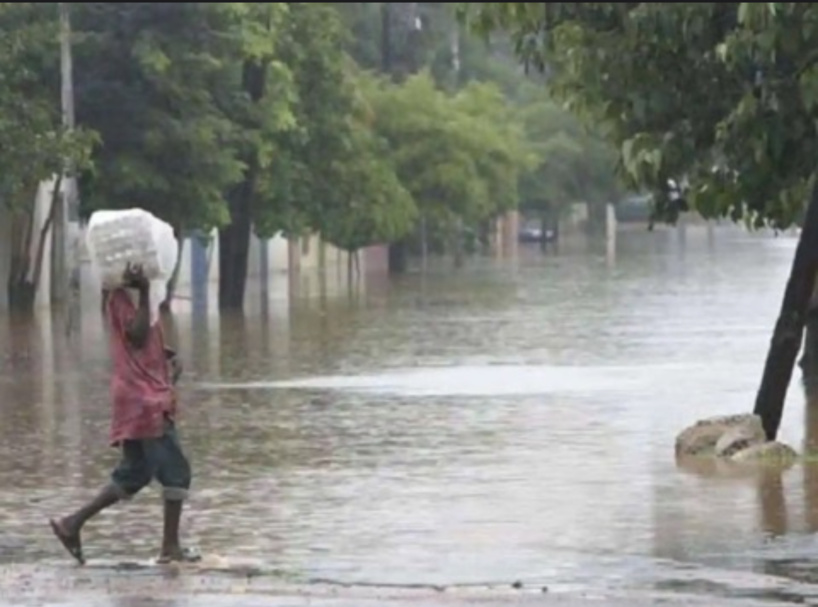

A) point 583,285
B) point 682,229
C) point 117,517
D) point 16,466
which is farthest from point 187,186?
point 682,229

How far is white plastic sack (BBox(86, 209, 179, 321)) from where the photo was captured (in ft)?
41.5

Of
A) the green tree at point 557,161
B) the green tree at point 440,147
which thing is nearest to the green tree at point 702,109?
the green tree at point 440,147

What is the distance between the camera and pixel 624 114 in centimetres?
1902

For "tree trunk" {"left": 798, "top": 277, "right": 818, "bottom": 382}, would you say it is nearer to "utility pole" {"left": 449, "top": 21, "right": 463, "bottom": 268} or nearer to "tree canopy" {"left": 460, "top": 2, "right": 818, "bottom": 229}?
"tree canopy" {"left": 460, "top": 2, "right": 818, "bottom": 229}

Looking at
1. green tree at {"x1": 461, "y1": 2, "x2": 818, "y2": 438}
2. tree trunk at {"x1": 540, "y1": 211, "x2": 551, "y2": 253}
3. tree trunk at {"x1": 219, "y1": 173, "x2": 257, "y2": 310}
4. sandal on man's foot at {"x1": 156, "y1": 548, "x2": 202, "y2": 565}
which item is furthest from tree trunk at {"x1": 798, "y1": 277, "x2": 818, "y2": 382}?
tree trunk at {"x1": 540, "y1": 211, "x2": 551, "y2": 253}

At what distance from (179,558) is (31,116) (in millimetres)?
30591

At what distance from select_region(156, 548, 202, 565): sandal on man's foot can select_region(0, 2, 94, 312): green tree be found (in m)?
29.0

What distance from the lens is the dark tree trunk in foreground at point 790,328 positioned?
18516 mm

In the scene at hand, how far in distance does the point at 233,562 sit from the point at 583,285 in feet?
164

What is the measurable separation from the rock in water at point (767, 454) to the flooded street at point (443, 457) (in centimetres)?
46

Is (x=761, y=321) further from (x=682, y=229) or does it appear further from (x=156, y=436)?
(x=682, y=229)

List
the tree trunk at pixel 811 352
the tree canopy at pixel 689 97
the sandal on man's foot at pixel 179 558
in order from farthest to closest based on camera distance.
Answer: the tree trunk at pixel 811 352
the tree canopy at pixel 689 97
the sandal on man's foot at pixel 179 558

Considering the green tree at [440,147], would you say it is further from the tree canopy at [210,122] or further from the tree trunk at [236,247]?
the tree trunk at [236,247]

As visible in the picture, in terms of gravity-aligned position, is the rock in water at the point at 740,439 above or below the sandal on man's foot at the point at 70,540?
below
